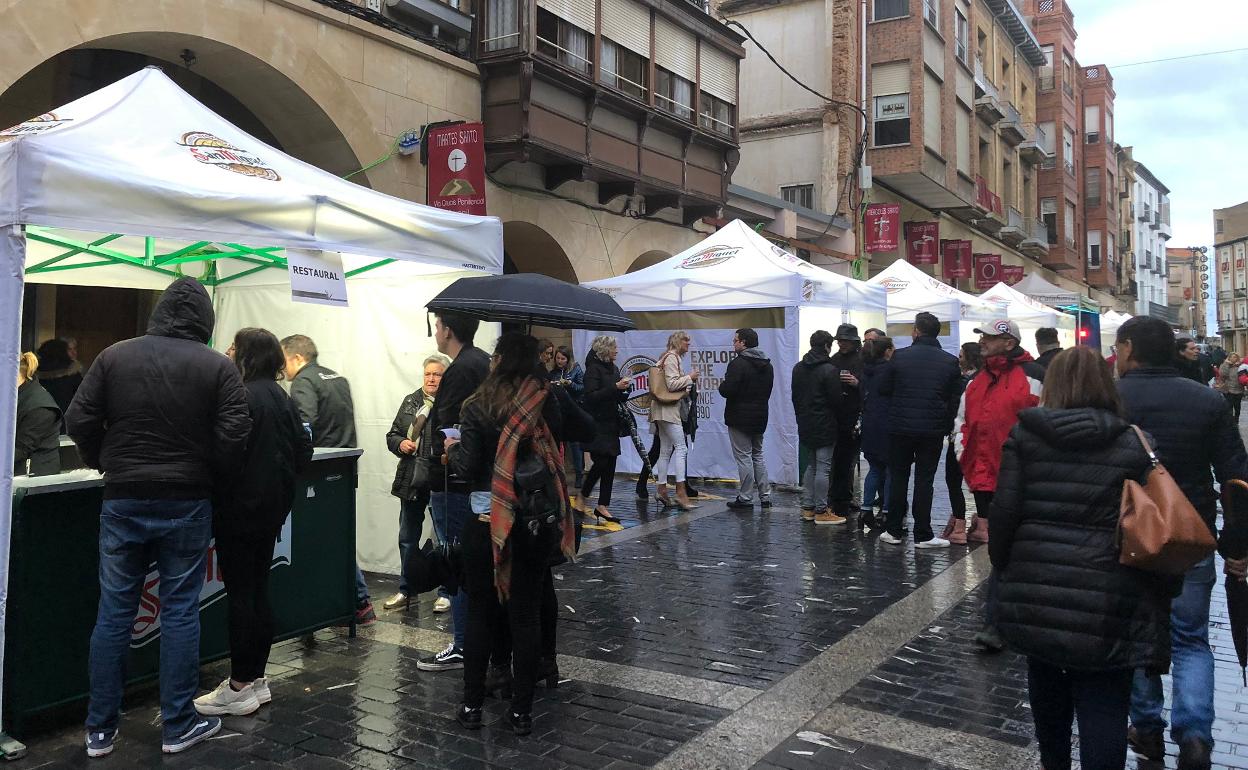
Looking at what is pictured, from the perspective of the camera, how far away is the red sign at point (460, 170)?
11.3 metres

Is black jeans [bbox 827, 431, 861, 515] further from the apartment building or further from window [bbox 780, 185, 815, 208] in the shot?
the apartment building

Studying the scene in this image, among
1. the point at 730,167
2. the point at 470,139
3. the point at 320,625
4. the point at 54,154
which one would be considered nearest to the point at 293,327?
the point at 320,625

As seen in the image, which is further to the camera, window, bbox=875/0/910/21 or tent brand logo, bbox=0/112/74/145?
window, bbox=875/0/910/21

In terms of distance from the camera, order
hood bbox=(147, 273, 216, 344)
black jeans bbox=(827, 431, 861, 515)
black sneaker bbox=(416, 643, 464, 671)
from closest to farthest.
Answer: hood bbox=(147, 273, 216, 344), black sneaker bbox=(416, 643, 464, 671), black jeans bbox=(827, 431, 861, 515)

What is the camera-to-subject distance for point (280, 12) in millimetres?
10312

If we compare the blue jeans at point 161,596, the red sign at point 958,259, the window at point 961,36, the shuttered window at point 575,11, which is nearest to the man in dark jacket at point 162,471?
the blue jeans at point 161,596

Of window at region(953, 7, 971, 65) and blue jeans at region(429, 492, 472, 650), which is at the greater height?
window at region(953, 7, 971, 65)

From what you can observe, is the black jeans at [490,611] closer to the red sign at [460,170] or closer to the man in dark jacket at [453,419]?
the man in dark jacket at [453,419]

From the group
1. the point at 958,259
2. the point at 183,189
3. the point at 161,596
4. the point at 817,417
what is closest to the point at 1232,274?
the point at 958,259

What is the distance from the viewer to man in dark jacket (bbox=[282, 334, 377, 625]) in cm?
624

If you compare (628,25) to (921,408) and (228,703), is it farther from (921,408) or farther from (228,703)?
(228,703)

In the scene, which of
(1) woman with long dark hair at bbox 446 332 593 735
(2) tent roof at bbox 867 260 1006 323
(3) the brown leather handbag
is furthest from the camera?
(2) tent roof at bbox 867 260 1006 323

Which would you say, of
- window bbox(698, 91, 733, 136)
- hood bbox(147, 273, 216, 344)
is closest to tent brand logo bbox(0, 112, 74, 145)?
hood bbox(147, 273, 216, 344)

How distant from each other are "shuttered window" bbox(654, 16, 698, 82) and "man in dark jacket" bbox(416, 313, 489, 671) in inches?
486
